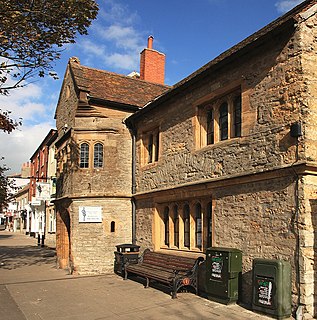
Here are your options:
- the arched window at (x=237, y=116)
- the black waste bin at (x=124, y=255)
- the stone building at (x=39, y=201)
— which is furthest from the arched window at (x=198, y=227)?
the stone building at (x=39, y=201)

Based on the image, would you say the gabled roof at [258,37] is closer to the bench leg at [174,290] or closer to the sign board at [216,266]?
the sign board at [216,266]

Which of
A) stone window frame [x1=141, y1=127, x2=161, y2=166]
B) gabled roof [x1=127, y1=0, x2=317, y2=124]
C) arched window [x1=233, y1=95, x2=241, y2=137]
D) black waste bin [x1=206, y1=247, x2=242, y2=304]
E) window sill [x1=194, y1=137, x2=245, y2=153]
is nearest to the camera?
gabled roof [x1=127, y1=0, x2=317, y2=124]

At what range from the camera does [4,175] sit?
906 inches

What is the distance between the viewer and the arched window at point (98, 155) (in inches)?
594

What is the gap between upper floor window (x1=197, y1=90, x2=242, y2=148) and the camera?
10.0 metres

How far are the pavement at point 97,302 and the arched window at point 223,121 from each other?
431cm

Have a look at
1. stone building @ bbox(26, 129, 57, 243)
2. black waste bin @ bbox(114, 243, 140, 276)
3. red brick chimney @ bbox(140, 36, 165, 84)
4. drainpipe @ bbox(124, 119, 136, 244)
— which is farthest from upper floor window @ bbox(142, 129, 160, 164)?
stone building @ bbox(26, 129, 57, 243)

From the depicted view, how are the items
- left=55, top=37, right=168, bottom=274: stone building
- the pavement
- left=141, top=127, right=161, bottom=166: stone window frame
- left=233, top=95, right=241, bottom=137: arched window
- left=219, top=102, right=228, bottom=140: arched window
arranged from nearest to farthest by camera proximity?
1. the pavement
2. left=233, top=95, right=241, bottom=137: arched window
3. left=219, top=102, right=228, bottom=140: arched window
4. left=141, top=127, right=161, bottom=166: stone window frame
5. left=55, top=37, right=168, bottom=274: stone building

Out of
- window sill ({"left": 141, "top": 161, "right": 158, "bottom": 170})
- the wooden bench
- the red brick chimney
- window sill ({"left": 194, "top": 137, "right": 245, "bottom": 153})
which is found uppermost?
the red brick chimney

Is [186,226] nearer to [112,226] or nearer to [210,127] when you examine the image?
[210,127]

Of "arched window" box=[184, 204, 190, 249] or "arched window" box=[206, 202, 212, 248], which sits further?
"arched window" box=[184, 204, 190, 249]

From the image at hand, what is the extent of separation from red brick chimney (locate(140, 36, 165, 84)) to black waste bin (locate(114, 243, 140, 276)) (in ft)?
38.2

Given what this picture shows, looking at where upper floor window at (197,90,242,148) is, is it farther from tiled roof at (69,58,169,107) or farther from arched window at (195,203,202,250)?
tiled roof at (69,58,169,107)

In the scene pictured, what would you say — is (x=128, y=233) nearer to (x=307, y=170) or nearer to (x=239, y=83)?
(x=239, y=83)
